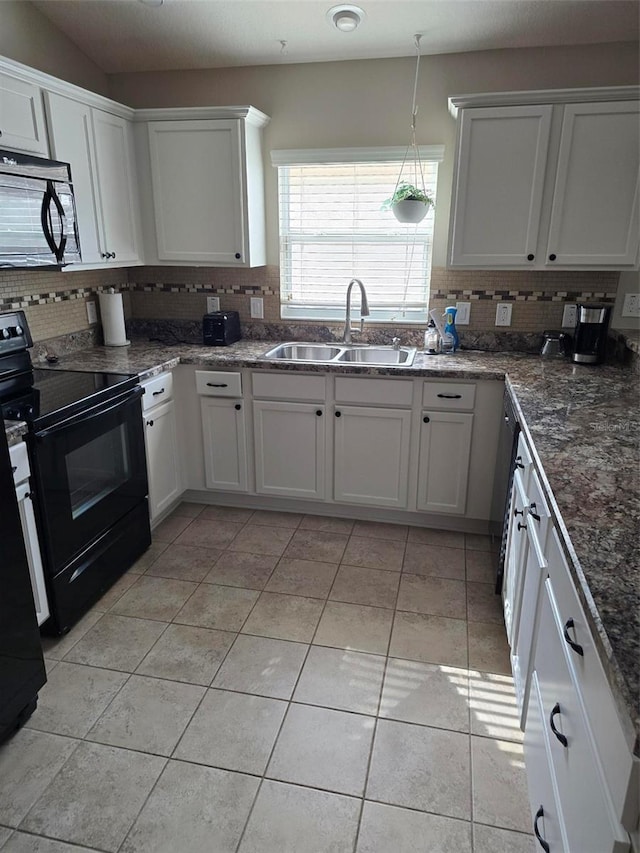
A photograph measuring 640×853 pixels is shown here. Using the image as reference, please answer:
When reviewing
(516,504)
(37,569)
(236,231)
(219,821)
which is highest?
(236,231)

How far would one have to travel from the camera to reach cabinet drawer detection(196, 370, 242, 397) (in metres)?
2.99

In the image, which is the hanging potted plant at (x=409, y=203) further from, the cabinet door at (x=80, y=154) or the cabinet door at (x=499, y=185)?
the cabinet door at (x=80, y=154)

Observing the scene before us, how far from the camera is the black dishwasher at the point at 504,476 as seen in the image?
87.6 inches

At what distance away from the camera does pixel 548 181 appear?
106 inches

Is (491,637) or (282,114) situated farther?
(282,114)

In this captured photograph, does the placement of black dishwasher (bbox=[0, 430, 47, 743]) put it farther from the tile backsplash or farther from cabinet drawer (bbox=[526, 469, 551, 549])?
cabinet drawer (bbox=[526, 469, 551, 549])

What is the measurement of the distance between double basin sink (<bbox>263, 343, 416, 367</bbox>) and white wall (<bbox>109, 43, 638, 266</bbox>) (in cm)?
58

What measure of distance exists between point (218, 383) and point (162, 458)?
50cm

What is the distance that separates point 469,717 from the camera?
183cm

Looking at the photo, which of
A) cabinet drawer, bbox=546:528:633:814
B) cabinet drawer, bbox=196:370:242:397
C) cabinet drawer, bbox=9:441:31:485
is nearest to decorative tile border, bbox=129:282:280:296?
cabinet drawer, bbox=196:370:242:397

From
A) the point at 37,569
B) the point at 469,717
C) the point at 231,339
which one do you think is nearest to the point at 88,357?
the point at 231,339

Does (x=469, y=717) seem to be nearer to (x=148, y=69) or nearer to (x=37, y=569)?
(x=37, y=569)

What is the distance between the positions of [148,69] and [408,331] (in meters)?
2.12

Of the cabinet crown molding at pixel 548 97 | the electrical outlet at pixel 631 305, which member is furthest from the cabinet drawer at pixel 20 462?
the electrical outlet at pixel 631 305
